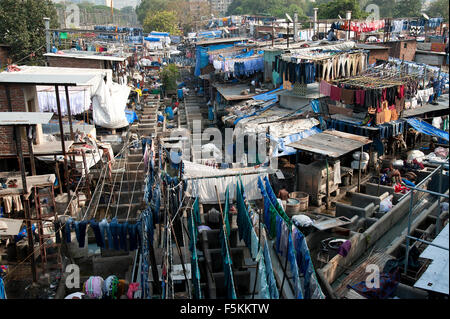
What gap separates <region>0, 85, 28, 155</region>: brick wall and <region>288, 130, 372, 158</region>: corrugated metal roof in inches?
401

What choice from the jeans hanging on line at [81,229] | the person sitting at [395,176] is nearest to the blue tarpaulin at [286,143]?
the person sitting at [395,176]

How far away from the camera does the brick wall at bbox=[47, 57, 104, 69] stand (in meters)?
25.4

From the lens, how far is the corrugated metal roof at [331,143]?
16.2 metres

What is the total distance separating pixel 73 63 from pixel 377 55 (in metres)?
18.0

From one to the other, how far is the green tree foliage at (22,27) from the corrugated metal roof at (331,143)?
22.3 m

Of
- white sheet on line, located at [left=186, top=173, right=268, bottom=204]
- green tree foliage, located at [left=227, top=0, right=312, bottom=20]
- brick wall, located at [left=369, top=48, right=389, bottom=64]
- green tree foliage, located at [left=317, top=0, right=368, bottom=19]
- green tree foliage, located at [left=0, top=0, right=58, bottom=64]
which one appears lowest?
white sheet on line, located at [left=186, top=173, right=268, bottom=204]

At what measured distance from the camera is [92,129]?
19891 mm

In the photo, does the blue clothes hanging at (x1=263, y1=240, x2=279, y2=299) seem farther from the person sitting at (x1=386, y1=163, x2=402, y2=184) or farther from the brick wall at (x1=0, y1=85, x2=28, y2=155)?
the brick wall at (x1=0, y1=85, x2=28, y2=155)

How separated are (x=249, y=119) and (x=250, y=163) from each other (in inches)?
116

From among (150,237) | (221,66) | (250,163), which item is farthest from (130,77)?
(150,237)

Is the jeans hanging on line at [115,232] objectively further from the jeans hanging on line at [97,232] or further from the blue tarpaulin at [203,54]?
the blue tarpaulin at [203,54]

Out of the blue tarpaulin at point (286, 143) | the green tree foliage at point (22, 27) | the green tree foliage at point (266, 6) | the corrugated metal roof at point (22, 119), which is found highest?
the green tree foliage at point (266, 6)

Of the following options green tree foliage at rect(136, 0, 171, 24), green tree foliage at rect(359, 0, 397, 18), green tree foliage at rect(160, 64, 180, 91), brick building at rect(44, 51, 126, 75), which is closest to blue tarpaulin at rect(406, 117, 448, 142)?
brick building at rect(44, 51, 126, 75)
